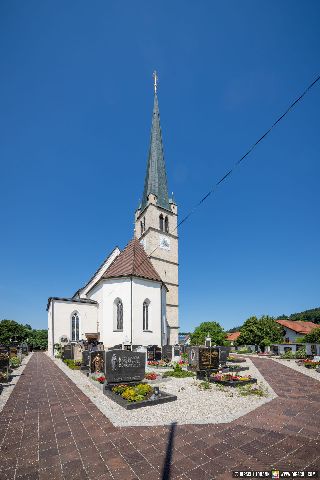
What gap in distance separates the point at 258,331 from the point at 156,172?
1320 inches

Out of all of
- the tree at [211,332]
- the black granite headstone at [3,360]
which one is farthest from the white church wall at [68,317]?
the tree at [211,332]

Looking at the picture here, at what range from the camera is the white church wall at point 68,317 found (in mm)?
30328

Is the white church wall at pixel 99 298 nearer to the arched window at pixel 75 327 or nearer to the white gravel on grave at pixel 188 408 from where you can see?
the arched window at pixel 75 327

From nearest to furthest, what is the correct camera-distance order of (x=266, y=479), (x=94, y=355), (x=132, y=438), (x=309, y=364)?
1. (x=266, y=479)
2. (x=132, y=438)
3. (x=94, y=355)
4. (x=309, y=364)

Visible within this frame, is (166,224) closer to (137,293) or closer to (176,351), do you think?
(137,293)

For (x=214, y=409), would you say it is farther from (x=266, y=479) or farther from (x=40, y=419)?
(x=40, y=419)

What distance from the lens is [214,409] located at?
8.27 m

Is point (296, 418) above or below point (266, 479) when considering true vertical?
below

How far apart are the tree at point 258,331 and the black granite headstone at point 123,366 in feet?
133

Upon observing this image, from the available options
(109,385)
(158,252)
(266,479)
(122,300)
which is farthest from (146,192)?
(266,479)

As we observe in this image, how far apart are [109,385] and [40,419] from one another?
351cm

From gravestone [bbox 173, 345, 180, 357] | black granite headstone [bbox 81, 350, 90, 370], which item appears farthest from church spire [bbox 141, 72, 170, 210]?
black granite headstone [bbox 81, 350, 90, 370]

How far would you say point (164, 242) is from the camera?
38.6 meters

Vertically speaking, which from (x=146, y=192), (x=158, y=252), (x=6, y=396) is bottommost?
(x=6, y=396)
